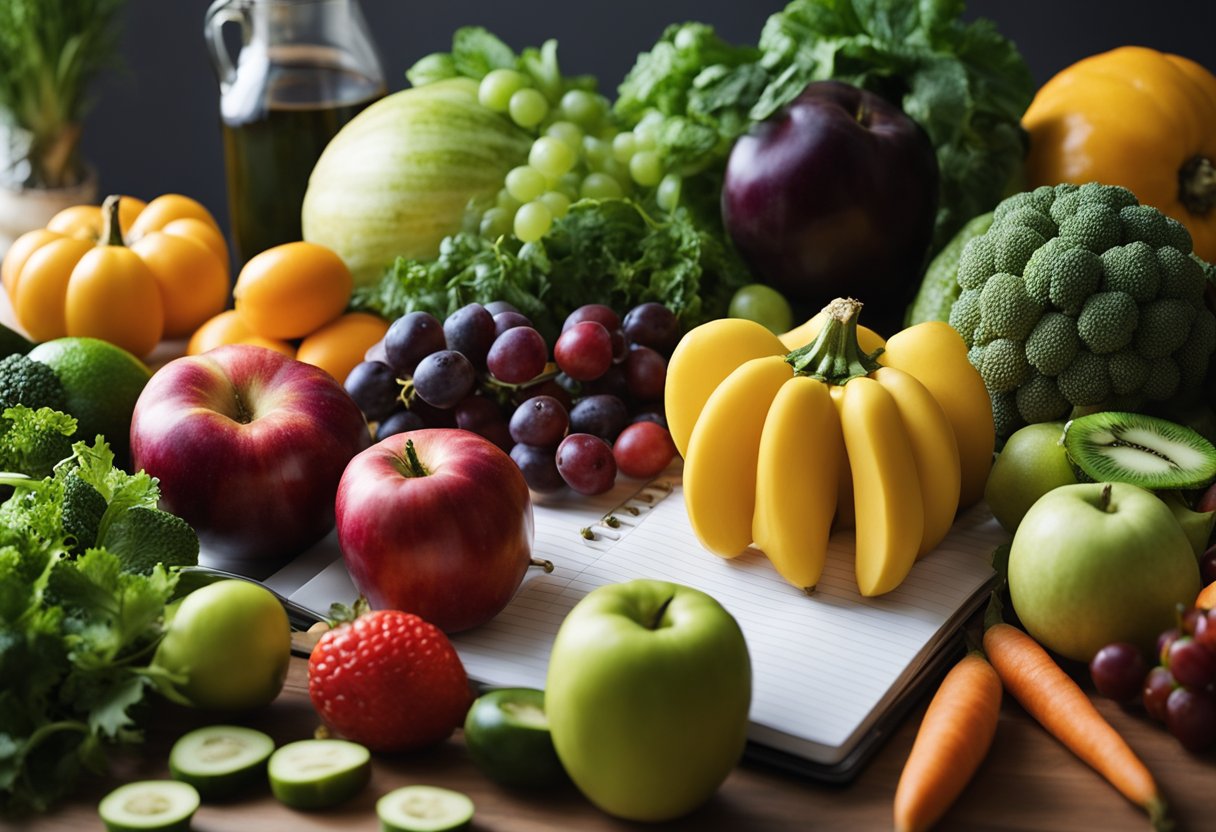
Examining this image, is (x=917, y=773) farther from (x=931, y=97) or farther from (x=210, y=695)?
(x=931, y=97)

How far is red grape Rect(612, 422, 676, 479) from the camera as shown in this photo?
1.10 metres

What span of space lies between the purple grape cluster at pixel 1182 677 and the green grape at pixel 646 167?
2.78ft

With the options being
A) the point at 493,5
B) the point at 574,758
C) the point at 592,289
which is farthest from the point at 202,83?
the point at 574,758

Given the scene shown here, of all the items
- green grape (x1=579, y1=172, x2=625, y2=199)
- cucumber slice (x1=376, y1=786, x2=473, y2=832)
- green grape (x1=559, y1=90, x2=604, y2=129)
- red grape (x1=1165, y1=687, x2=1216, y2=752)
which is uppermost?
green grape (x1=559, y1=90, x2=604, y2=129)

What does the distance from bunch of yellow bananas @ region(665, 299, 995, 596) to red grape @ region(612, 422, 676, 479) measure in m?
0.12

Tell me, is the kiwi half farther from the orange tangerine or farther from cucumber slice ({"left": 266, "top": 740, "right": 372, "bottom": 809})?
the orange tangerine

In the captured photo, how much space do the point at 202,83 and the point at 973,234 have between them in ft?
5.53

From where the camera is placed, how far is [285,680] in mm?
822

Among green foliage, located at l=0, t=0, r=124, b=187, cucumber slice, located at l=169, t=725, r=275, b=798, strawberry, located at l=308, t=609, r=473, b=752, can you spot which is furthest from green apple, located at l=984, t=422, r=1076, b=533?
green foliage, located at l=0, t=0, r=124, b=187

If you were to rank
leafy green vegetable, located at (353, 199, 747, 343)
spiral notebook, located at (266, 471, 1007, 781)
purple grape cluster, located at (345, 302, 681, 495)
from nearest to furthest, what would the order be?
spiral notebook, located at (266, 471, 1007, 781)
purple grape cluster, located at (345, 302, 681, 495)
leafy green vegetable, located at (353, 199, 747, 343)

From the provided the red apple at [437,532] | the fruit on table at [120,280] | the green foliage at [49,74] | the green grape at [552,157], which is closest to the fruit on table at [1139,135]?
the green grape at [552,157]

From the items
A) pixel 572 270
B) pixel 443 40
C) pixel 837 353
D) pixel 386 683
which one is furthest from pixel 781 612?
pixel 443 40

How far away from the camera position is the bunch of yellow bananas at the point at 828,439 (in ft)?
2.87

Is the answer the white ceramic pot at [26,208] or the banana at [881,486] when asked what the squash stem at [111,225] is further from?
the banana at [881,486]
